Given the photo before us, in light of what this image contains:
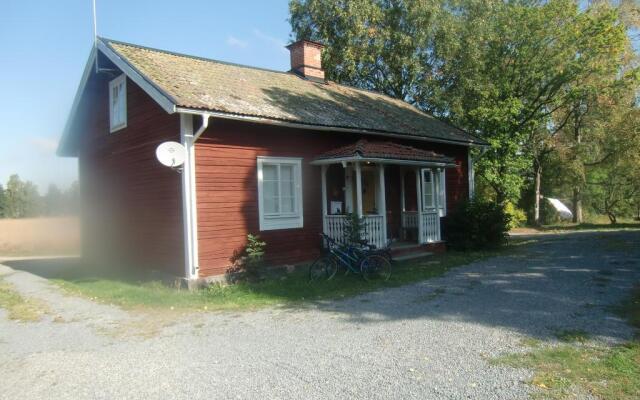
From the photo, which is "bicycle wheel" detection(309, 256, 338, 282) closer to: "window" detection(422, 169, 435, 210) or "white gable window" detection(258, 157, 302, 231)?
"white gable window" detection(258, 157, 302, 231)

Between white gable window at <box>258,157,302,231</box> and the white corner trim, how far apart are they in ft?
5.56

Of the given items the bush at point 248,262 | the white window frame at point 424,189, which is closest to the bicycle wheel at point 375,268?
the bush at point 248,262

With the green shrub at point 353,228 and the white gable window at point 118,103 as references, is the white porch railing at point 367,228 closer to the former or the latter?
the green shrub at point 353,228

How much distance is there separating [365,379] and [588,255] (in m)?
10.9

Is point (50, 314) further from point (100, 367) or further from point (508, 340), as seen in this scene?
point (508, 340)

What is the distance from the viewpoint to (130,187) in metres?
13.0

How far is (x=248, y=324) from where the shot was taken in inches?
292

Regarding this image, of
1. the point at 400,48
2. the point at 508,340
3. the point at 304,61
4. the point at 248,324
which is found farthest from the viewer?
the point at 400,48

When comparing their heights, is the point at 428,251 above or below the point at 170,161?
below

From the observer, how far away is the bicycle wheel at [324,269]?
10.8m

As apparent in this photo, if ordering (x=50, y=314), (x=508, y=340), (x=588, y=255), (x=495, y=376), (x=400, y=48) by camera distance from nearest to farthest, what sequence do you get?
1. (x=495, y=376)
2. (x=508, y=340)
3. (x=50, y=314)
4. (x=588, y=255)
5. (x=400, y=48)

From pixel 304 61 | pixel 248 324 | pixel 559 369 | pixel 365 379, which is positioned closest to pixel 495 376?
pixel 559 369

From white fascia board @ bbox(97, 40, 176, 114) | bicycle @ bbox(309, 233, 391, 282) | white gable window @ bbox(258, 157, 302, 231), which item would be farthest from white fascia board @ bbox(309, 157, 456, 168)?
white fascia board @ bbox(97, 40, 176, 114)

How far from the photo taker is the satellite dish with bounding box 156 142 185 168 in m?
9.80
